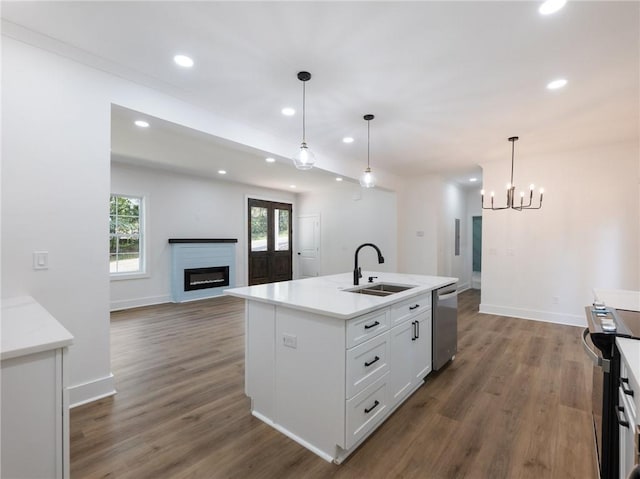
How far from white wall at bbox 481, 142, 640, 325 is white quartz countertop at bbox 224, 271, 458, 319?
289cm

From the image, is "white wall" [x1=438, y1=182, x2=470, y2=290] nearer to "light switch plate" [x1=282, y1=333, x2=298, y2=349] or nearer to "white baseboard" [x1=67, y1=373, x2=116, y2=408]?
"light switch plate" [x1=282, y1=333, x2=298, y2=349]

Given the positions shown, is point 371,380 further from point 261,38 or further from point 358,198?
point 358,198

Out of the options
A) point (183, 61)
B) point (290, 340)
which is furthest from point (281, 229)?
point (290, 340)

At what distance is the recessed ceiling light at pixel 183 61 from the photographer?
91.6 inches

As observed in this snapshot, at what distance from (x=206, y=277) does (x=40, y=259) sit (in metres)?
4.73

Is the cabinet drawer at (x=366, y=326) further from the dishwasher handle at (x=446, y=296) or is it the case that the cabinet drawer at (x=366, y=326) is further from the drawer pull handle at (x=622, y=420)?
the drawer pull handle at (x=622, y=420)

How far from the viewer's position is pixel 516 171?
5.13 metres

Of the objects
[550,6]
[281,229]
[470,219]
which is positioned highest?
[550,6]

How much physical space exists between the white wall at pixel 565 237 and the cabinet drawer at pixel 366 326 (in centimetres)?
418

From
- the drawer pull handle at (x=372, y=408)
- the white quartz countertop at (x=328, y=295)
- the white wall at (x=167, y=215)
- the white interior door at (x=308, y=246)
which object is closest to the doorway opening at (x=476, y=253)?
the white interior door at (x=308, y=246)

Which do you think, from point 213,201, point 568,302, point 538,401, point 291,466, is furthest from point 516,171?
point 213,201

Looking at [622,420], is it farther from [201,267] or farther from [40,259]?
[201,267]

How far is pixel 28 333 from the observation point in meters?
1.25

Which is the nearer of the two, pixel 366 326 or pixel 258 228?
pixel 366 326
